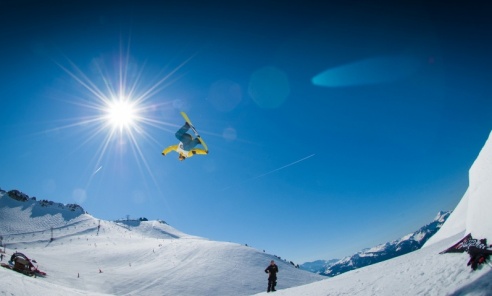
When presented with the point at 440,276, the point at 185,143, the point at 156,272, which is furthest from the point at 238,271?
the point at 440,276

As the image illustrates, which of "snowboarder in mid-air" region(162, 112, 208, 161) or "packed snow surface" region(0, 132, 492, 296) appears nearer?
"packed snow surface" region(0, 132, 492, 296)

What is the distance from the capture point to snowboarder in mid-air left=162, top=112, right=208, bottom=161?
1734 centimetres

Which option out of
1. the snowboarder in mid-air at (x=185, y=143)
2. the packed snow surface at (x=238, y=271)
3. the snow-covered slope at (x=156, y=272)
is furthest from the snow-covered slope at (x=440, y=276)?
the snow-covered slope at (x=156, y=272)

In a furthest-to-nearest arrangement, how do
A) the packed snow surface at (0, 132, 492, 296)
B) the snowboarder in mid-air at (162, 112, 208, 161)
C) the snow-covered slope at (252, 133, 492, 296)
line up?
the snowboarder in mid-air at (162, 112, 208, 161) → the packed snow surface at (0, 132, 492, 296) → the snow-covered slope at (252, 133, 492, 296)

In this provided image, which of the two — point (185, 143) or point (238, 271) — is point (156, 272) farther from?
point (185, 143)

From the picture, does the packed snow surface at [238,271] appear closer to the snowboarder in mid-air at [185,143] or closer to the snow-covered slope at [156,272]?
the snow-covered slope at [156,272]

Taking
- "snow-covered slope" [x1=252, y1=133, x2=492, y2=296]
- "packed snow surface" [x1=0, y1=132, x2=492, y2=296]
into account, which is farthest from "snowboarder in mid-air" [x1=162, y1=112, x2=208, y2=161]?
"snow-covered slope" [x1=252, y1=133, x2=492, y2=296]

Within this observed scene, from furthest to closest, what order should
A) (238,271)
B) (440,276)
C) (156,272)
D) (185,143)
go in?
(238,271)
(156,272)
(185,143)
(440,276)

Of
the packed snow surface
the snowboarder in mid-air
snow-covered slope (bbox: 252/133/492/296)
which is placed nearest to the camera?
snow-covered slope (bbox: 252/133/492/296)

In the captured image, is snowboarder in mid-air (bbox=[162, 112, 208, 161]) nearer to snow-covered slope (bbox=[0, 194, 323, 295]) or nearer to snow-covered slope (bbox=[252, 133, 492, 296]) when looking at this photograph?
snow-covered slope (bbox=[0, 194, 323, 295])

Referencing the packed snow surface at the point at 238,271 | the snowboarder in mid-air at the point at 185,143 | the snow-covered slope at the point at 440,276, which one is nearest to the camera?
the snow-covered slope at the point at 440,276

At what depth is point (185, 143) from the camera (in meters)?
17.6

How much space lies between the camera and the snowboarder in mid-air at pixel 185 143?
17344mm

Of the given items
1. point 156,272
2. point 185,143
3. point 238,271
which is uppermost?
point 185,143
